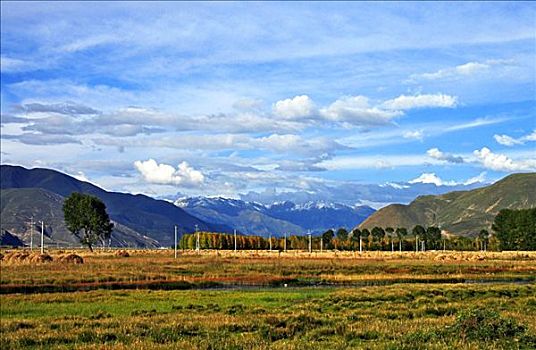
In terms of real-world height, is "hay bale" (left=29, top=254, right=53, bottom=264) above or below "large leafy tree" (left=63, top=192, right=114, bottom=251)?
below

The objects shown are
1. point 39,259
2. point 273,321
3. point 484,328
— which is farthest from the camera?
point 39,259

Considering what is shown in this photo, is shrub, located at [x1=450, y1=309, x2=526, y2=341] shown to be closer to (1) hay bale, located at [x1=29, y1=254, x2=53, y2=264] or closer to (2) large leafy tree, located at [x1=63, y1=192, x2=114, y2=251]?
(1) hay bale, located at [x1=29, y1=254, x2=53, y2=264]

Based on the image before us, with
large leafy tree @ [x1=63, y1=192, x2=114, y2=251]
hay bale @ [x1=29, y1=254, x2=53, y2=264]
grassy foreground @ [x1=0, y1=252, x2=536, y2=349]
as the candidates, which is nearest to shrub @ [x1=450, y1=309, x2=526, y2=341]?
grassy foreground @ [x1=0, y1=252, x2=536, y2=349]

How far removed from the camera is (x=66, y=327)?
1082 inches

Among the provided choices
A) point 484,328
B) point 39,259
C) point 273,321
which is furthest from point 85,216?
point 484,328

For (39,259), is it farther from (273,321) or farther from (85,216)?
(273,321)

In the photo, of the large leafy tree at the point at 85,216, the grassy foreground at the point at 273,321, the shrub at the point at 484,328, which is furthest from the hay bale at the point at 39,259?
the shrub at the point at 484,328

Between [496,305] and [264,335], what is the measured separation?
17.3 meters

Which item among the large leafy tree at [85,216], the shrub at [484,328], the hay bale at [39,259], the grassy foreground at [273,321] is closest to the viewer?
the shrub at [484,328]

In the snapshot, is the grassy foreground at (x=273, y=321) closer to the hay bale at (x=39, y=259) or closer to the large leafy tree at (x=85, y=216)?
the hay bale at (x=39, y=259)

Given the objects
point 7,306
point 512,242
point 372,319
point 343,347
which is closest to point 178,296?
point 7,306

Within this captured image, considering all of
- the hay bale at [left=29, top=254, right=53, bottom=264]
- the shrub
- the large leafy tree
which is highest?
the large leafy tree

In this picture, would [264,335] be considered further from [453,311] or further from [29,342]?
[453,311]

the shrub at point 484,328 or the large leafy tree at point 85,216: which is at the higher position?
the large leafy tree at point 85,216
